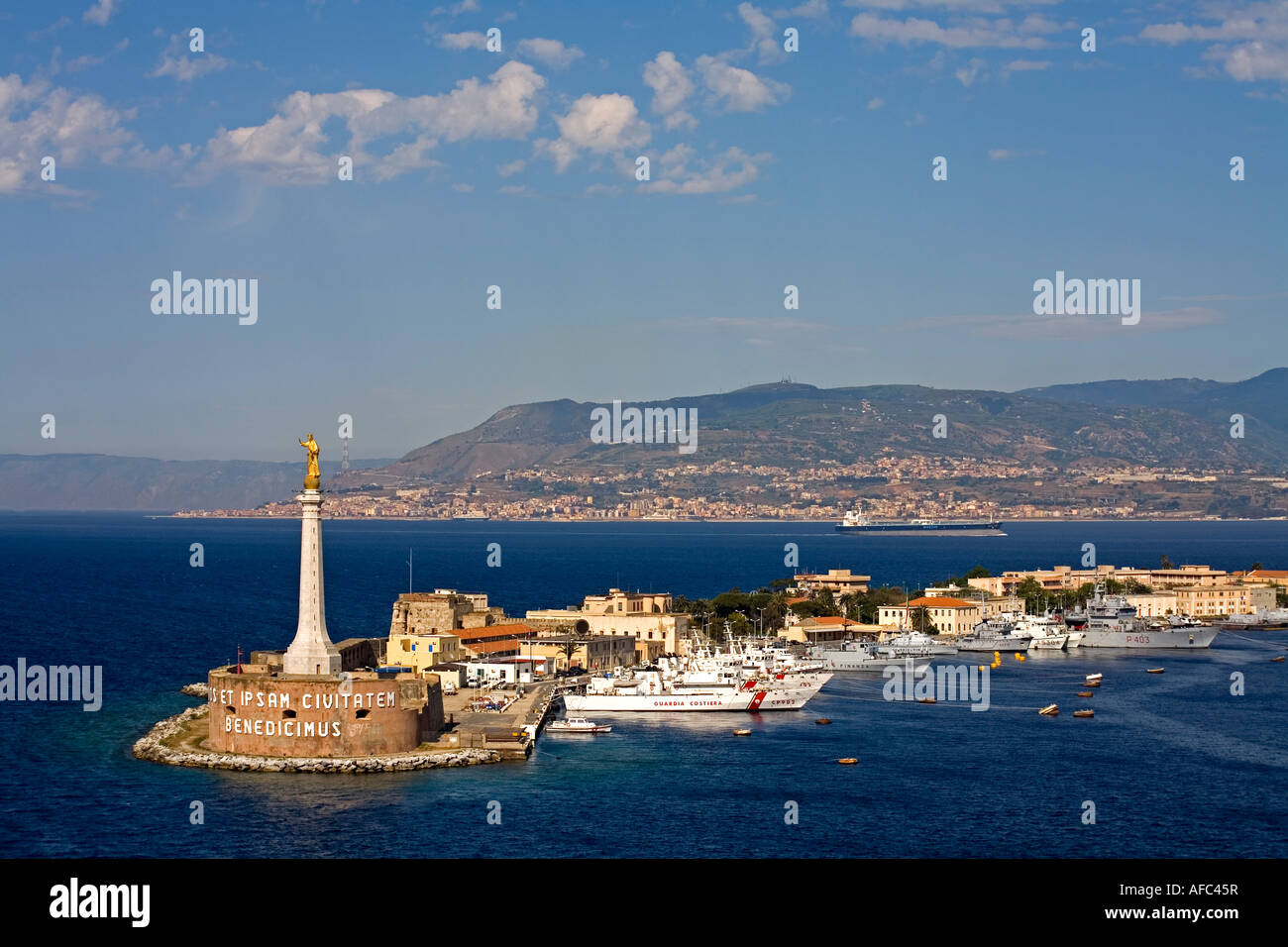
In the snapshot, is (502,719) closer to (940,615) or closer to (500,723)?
(500,723)

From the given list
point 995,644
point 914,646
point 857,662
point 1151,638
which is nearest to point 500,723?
point 857,662

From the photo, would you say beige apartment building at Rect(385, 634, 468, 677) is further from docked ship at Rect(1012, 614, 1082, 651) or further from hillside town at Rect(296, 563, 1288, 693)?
docked ship at Rect(1012, 614, 1082, 651)

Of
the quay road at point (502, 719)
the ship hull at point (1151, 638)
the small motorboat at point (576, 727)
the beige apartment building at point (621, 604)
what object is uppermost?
the beige apartment building at point (621, 604)

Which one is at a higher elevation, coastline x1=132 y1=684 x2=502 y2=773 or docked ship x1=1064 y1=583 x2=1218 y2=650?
coastline x1=132 y1=684 x2=502 y2=773

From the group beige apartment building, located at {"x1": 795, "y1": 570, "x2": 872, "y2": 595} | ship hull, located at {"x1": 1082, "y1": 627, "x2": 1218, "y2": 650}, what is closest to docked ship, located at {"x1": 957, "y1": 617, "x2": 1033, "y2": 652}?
ship hull, located at {"x1": 1082, "y1": 627, "x2": 1218, "y2": 650}

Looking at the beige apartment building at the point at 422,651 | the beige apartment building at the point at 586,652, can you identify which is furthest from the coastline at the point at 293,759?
the beige apartment building at the point at 586,652

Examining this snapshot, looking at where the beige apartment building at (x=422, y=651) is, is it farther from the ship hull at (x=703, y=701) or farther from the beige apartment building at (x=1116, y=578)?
the beige apartment building at (x=1116, y=578)
